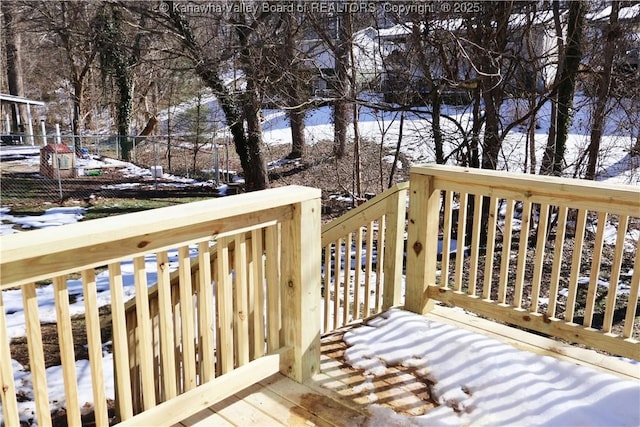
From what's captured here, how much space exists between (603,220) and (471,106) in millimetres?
5981

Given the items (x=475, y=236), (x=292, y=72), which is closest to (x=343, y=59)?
(x=292, y=72)

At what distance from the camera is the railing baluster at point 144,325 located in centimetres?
189

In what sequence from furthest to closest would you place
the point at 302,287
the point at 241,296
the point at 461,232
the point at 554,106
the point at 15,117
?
the point at 15,117 → the point at 554,106 → the point at 461,232 → the point at 302,287 → the point at 241,296

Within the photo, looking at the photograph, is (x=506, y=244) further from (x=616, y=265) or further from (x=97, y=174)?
(x=97, y=174)

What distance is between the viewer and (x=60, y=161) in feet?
41.0

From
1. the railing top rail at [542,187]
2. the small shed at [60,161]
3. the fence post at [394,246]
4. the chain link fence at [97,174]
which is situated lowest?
the chain link fence at [97,174]

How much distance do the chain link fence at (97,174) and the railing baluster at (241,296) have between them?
9901 millimetres

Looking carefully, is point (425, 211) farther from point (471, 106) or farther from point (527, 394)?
point (471, 106)

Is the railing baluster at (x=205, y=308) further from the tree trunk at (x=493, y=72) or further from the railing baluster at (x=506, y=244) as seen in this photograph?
the tree trunk at (x=493, y=72)

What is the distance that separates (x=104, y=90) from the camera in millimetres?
18672

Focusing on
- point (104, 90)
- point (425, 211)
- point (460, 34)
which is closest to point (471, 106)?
point (460, 34)

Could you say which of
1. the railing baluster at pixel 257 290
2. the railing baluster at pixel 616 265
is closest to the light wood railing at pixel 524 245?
the railing baluster at pixel 616 265

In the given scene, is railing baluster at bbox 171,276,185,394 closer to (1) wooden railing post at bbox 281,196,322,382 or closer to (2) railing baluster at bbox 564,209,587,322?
(1) wooden railing post at bbox 281,196,322,382

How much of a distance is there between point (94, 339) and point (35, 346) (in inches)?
7.7
